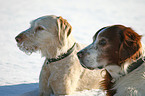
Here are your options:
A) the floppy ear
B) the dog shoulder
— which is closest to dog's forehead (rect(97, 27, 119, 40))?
the dog shoulder

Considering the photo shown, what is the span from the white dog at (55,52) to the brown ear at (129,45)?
1.39 meters

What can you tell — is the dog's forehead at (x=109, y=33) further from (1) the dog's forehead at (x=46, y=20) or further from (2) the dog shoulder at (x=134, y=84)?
(1) the dog's forehead at (x=46, y=20)

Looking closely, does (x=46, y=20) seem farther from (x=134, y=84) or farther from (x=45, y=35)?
(x=134, y=84)

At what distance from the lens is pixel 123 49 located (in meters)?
3.08

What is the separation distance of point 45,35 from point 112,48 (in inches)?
60.8

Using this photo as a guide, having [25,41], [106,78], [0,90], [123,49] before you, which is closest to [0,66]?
[0,90]

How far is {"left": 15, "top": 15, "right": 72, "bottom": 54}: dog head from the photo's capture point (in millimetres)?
4207

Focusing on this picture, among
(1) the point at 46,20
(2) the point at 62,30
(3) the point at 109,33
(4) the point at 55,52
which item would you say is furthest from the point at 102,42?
(1) the point at 46,20

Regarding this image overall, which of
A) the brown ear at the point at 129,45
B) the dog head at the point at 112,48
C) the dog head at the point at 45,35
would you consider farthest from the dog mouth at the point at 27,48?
the brown ear at the point at 129,45

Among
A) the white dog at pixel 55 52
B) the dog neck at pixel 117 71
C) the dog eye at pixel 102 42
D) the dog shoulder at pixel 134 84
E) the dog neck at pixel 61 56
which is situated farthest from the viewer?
the dog neck at pixel 61 56

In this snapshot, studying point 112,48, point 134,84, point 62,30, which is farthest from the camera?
point 62,30

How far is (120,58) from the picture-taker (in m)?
3.12

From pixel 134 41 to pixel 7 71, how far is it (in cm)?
490

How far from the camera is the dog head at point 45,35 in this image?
13.8ft
